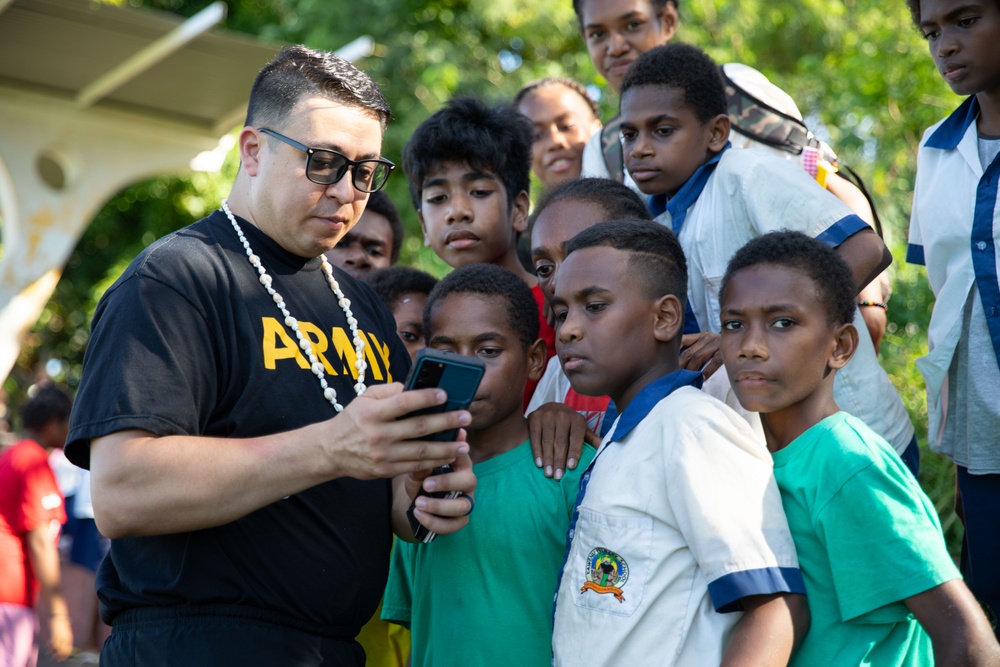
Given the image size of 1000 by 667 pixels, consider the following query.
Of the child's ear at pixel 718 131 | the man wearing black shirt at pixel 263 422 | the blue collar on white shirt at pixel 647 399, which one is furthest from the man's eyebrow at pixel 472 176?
the blue collar on white shirt at pixel 647 399

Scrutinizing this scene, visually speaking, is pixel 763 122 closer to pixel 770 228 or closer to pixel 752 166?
pixel 752 166

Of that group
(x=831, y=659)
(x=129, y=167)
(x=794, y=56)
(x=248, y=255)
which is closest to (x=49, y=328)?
(x=129, y=167)

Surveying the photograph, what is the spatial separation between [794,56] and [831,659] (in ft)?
41.5

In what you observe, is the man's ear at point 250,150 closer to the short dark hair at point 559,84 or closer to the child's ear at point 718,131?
the child's ear at point 718,131

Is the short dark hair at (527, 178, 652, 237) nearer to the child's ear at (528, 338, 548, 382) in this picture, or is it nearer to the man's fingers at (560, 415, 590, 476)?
the child's ear at (528, 338, 548, 382)

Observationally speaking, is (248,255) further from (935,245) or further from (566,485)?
(935,245)

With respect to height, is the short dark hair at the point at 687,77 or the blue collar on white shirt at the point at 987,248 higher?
the short dark hair at the point at 687,77

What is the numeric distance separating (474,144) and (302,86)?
1.54m

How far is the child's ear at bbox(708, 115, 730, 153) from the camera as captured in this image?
151 inches

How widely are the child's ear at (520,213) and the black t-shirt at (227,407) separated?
5.76 feet

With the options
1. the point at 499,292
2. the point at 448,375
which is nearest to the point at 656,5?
the point at 499,292

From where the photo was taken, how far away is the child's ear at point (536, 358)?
11.1 ft

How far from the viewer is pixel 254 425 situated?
261 cm

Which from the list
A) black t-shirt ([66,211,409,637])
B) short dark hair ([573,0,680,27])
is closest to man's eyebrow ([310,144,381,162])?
black t-shirt ([66,211,409,637])
